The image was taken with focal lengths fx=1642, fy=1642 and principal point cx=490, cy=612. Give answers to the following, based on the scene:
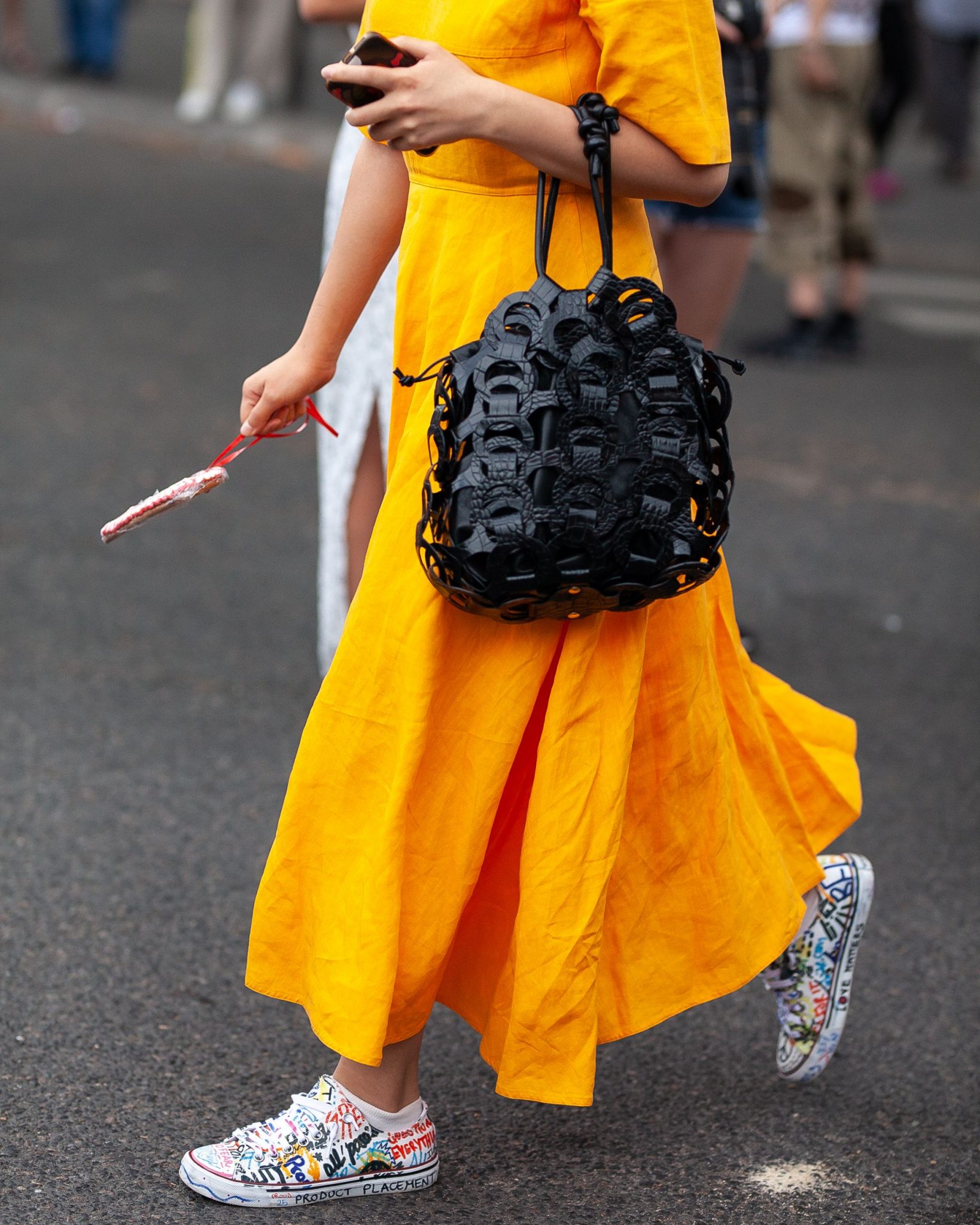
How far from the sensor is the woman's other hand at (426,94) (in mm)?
1807

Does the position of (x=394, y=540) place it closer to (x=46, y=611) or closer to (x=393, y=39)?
(x=393, y=39)

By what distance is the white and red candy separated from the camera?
2.10 metres

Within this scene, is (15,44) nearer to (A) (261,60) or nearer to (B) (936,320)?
(A) (261,60)

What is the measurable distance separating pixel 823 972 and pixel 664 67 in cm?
130

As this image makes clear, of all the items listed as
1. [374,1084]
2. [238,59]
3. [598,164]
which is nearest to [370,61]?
[598,164]

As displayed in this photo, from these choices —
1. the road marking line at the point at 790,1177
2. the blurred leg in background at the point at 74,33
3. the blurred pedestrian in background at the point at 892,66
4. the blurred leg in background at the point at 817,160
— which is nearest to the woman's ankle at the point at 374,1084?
the road marking line at the point at 790,1177

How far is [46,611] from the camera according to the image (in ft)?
13.4

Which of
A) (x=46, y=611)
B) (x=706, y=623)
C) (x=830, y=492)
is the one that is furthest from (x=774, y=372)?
(x=706, y=623)

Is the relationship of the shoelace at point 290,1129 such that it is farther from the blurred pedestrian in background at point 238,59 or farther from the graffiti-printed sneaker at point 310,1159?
the blurred pedestrian in background at point 238,59

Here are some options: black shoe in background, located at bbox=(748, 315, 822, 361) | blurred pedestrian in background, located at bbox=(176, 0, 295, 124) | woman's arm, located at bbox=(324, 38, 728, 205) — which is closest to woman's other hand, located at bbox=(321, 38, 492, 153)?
woman's arm, located at bbox=(324, 38, 728, 205)

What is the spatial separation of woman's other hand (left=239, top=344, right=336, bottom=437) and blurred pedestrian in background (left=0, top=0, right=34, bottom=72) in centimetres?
1275

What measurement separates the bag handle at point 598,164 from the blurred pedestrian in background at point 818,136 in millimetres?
5100

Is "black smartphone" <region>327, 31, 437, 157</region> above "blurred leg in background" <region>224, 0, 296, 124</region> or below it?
above

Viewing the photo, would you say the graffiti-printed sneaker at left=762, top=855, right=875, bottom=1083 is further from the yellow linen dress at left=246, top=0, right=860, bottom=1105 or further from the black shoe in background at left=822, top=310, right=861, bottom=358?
the black shoe in background at left=822, top=310, right=861, bottom=358
